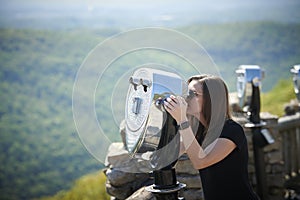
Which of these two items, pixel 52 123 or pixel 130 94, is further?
pixel 52 123

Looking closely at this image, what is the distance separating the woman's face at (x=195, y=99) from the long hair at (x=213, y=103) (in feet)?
0.05

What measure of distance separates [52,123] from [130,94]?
516cm

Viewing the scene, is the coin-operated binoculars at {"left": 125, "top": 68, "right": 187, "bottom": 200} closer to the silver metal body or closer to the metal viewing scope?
the silver metal body

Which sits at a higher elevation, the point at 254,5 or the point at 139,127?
the point at 254,5

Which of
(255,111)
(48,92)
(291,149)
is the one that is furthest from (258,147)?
(48,92)

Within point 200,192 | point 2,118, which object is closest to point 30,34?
point 2,118

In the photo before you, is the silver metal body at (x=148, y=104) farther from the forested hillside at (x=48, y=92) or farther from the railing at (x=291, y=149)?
the forested hillside at (x=48, y=92)

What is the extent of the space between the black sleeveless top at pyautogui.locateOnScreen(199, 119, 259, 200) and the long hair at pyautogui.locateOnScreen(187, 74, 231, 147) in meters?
0.07

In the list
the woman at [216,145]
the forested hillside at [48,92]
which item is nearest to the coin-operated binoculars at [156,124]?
the woman at [216,145]

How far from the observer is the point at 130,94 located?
224cm

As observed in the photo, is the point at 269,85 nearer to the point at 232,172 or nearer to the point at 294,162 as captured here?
the point at 294,162

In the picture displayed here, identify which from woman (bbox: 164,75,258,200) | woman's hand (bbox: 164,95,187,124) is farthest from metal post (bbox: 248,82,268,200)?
woman's hand (bbox: 164,95,187,124)

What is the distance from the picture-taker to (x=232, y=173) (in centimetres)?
245

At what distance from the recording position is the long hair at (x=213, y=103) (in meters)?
2.37
